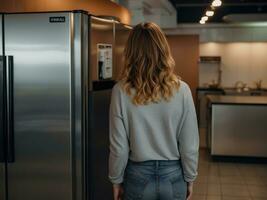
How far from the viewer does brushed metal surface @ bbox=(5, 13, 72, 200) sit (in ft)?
8.91

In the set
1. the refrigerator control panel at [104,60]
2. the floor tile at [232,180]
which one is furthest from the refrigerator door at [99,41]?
the floor tile at [232,180]

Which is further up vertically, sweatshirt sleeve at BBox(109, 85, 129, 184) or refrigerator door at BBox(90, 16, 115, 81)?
refrigerator door at BBox(90, 16, 115, 81)

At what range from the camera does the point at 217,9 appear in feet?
30.0

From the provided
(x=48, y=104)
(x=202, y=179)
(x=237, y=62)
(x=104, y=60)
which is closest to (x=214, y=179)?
(x=202, y=179)

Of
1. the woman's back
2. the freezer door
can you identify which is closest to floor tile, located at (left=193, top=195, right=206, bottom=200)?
the freezer door

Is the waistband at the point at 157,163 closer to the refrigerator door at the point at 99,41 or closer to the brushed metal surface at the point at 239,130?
the refrigerator door at the point at 99,41

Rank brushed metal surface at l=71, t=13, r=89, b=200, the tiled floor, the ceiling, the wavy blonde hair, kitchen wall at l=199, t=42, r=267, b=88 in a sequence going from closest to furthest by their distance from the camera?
the wavy blonde hair
brushed metal surface at l=71, t=13, r=89, b=200
the tiled floor
the ceiling
kitchen wall at l=199, t=42, r=267, b=88

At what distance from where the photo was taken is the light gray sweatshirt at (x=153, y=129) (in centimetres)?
194

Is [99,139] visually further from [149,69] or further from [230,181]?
[230,181]

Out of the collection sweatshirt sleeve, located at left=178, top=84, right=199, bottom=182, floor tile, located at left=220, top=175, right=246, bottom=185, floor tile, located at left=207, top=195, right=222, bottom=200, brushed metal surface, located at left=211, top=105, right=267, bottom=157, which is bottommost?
floor tile, located at left=207, top=195, right=222, bottom=200

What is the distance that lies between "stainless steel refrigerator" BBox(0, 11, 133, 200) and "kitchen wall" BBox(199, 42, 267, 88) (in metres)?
7.27

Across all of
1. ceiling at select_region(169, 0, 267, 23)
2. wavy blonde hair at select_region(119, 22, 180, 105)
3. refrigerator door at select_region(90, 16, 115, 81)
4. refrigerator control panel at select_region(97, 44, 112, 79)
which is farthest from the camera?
ceiling at select_region(169, 0, 267, 23)

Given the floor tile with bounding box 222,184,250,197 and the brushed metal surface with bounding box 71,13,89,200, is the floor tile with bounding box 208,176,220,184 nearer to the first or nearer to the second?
the floor tile with bounding box 222,184,250,197

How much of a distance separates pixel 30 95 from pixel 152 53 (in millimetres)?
1163
